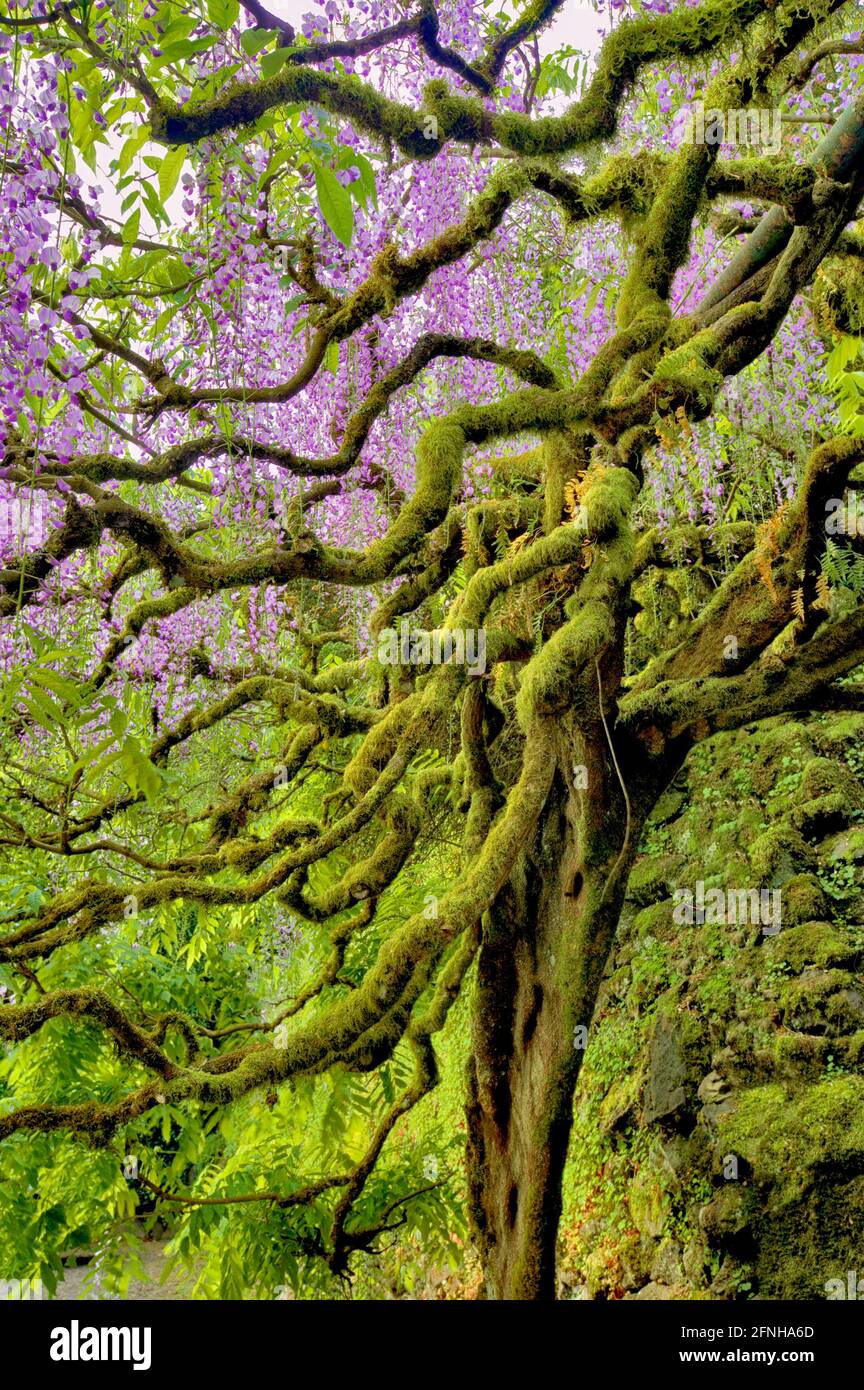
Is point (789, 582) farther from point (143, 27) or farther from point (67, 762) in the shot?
point (67, 762)

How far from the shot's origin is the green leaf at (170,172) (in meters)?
1.83

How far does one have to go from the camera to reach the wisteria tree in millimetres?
2449

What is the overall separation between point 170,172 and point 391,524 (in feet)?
6.36

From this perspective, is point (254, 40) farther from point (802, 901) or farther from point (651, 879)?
point (651, 879)

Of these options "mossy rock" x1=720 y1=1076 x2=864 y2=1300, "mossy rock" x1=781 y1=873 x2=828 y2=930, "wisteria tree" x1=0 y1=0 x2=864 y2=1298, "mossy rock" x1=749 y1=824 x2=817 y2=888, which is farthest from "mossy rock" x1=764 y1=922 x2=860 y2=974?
"wisteria tree" x1=0 y1=0 x2=864 y2=1298

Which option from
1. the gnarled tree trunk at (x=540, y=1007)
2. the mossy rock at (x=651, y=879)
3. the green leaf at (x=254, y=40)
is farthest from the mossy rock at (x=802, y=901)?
the green leaf at (x=254, y=40)

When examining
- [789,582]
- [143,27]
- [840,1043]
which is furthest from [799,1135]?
[143,27]

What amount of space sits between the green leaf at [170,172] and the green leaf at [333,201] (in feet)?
1.83

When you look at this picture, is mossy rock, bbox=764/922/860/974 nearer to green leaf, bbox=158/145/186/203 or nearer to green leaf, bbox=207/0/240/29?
green leaf, bbox=158/145/186/203

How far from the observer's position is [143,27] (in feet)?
7.23

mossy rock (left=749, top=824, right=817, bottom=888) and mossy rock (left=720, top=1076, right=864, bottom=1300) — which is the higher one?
mossy rock (left=749, top=824, right=817, bottom=888)

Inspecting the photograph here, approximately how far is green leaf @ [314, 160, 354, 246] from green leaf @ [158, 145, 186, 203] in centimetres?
56

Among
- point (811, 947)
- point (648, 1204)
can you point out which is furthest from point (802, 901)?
point (648, 1204)

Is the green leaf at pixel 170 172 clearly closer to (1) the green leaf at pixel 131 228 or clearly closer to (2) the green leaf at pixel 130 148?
(2) the green leaf at pixel 130 148
